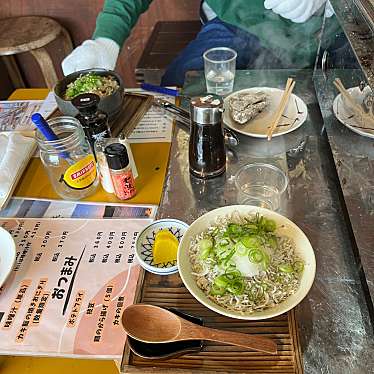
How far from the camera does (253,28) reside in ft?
6.09

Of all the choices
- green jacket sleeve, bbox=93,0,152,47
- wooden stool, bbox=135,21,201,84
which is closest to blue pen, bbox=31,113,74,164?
green jacket sleeve, bbox=93,0,152,47

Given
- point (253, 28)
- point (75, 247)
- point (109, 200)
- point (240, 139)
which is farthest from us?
point (253, 28)

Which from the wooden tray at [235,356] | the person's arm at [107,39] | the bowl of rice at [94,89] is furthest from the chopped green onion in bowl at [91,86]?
the wooden tray at [235,356]

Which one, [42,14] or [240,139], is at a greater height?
[240,139]

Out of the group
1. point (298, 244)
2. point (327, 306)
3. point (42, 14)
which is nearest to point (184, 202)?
point (298, 244)

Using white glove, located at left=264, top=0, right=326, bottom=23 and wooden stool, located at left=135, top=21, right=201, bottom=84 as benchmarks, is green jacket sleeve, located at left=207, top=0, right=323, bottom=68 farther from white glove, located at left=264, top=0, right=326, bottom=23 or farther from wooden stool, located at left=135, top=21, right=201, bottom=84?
wooden stool, located at left=135, top=21, right=201, bottom=84

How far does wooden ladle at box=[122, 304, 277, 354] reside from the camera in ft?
2.73

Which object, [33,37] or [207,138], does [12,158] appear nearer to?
[207,138]

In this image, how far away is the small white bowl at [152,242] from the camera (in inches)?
39.7

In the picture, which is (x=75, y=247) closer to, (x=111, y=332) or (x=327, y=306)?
(x=111, y=332)

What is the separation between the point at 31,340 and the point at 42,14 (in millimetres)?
2564

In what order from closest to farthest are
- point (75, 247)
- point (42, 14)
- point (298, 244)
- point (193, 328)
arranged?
point (193, 328)
point (298, 244)
point (75, 247)
point (42, 14)

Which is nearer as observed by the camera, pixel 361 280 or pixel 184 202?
pixel 361 280

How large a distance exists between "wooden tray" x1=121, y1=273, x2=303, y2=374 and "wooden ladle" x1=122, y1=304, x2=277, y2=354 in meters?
0.03
